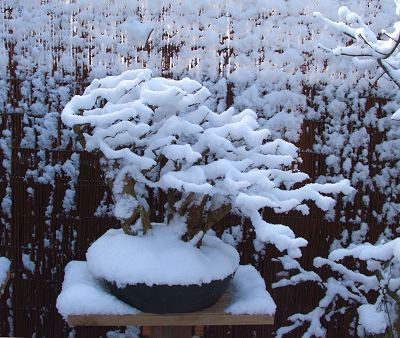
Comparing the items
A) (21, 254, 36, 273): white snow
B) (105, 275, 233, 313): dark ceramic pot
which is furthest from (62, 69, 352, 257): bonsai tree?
(21, 254, 36, 273): white snow

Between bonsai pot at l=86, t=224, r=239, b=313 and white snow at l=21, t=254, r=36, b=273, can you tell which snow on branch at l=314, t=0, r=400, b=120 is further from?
white snow at l=21, t=254, r=36, b=273

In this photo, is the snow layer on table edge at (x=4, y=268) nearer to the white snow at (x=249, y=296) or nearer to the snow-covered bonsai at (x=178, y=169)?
the snow-covered bonsai at (x=178, y=169)

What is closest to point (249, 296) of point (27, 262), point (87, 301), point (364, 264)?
point (87, 301)

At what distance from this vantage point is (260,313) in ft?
5.71

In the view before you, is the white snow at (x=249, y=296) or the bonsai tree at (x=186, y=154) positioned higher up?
the bonsai tree at (x=186, y=154)

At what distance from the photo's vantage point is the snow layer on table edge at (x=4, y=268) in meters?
2.08

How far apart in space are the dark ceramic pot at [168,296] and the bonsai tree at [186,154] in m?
0.16

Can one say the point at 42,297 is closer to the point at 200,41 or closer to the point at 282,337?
the point at 282,337

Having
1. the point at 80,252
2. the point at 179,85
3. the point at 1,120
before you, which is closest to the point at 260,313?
the point at 179,85

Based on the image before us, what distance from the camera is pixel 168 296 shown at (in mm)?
1665

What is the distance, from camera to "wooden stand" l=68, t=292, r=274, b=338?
1.68 metres

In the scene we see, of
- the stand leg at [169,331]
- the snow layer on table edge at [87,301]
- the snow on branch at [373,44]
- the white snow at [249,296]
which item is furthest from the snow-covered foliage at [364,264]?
the snow layer on table edge at [87,301]

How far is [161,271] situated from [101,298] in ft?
0.73

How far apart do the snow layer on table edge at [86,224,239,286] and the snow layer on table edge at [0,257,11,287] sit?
0.48 m
